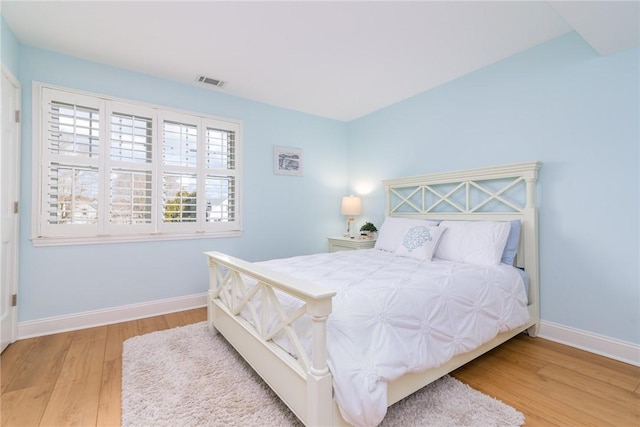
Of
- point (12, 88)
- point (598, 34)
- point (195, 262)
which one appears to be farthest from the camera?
point (195, 262)

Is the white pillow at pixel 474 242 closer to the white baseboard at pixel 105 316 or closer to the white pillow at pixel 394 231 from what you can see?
the white pillow at pixel 394 231

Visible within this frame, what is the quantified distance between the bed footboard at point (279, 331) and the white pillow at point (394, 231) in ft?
5.17

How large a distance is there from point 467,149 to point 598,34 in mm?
1247

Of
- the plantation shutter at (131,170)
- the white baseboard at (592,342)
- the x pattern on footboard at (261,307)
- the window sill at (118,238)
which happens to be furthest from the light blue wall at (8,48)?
the white baseboard at (592,342)

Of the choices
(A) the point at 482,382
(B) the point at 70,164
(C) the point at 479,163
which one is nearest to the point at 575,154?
(C) the point at 479,163

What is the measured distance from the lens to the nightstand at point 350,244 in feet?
11.9

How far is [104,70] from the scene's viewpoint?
2781 mm

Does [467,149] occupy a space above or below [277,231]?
above

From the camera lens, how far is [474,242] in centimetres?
245

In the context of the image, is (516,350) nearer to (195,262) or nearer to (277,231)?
(277,231)

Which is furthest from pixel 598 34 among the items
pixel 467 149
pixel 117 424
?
pixel 117 424

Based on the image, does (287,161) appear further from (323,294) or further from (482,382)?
(482,382)

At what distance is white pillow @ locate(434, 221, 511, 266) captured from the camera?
2332mm

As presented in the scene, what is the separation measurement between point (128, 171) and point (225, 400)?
2.40 m
